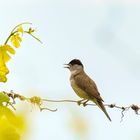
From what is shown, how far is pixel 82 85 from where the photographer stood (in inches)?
392

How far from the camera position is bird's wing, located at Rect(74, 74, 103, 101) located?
9.25 metres

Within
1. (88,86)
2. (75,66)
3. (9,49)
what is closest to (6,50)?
(9,49)

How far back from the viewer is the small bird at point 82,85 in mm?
9203

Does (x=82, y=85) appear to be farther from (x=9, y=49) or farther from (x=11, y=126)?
(x=11, y=126)

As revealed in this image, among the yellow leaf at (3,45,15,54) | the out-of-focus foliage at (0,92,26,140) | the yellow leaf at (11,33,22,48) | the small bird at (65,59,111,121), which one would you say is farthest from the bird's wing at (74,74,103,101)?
the out-of-focus foliage at (0,92,26,140)

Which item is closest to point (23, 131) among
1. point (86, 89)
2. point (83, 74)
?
point (86, 89)

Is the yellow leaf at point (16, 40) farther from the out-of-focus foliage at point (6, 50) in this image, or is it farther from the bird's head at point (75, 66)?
the bird's head at point (75, 66)

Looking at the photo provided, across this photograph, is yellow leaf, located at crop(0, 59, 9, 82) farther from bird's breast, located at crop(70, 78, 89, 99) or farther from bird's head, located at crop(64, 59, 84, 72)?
bird's head, located at crop(64, 59, 84, 72)

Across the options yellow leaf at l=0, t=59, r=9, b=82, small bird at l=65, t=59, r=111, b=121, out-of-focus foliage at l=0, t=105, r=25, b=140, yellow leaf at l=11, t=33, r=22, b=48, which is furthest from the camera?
small bird at l=65, t=59, r=111, b=121

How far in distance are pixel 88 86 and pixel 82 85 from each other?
8.6 inches

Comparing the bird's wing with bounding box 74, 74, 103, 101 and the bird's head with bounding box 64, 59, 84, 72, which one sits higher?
the bird's head with bounding box 64, 59, 84, 72

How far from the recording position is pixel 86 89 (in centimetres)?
969

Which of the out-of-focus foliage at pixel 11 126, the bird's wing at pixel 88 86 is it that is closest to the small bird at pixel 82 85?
the bird's wing at pixel 88 86

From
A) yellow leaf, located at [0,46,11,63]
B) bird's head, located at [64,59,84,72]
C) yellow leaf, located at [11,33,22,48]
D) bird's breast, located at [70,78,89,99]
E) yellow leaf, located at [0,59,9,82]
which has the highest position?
bird's head, located at [64,59,84,72]
